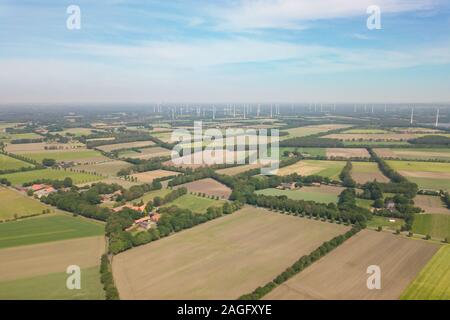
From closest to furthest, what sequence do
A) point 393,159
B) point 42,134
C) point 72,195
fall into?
point 72,195 < point 393,159 < point 42,134

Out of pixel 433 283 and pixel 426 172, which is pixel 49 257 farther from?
pixel 426 172

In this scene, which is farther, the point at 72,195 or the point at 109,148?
the point at 109,148

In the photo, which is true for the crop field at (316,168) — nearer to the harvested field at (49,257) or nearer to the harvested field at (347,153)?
the harvested field at (347,153)

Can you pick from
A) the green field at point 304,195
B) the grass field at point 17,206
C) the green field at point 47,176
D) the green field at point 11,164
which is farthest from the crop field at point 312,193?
the green field at point 11,164
